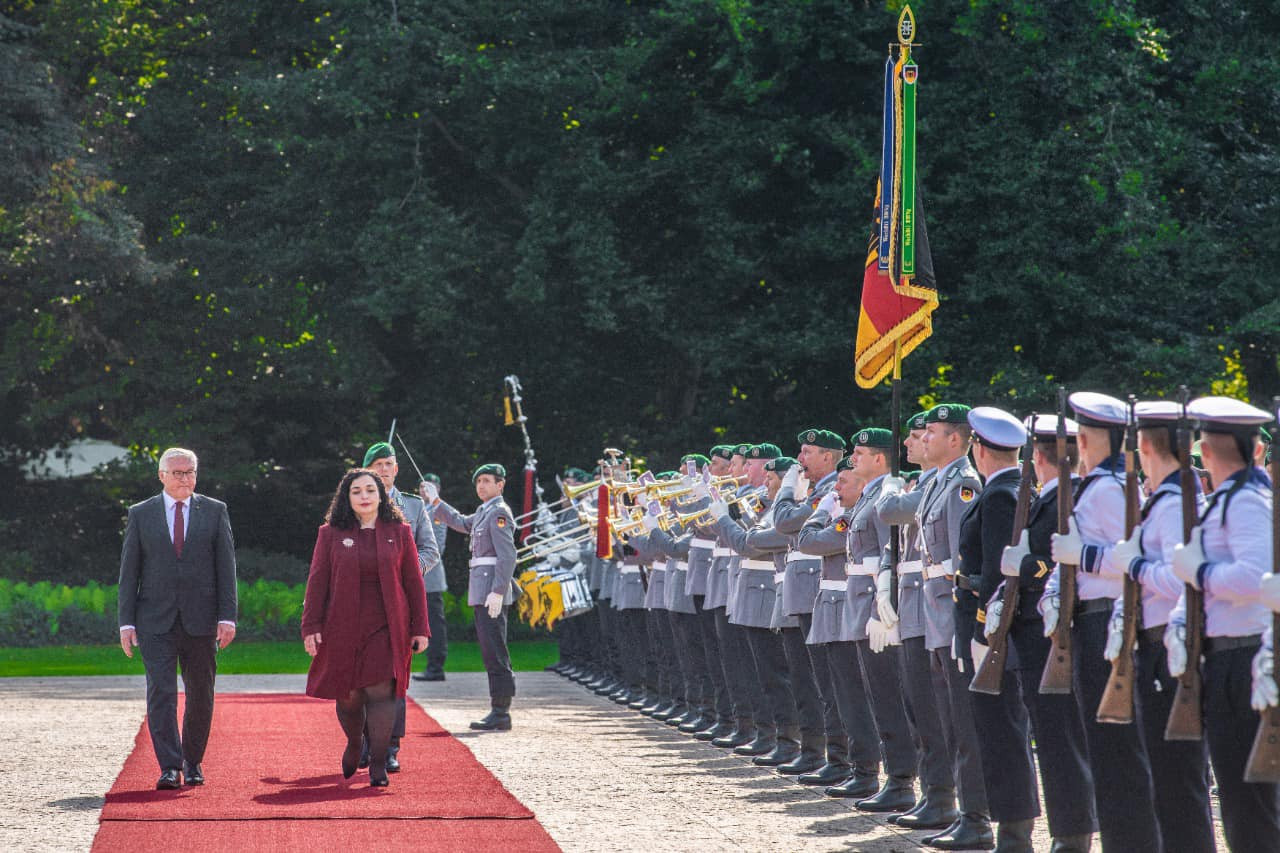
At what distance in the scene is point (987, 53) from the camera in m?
28.8

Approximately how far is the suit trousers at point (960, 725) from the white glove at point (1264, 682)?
3060mm

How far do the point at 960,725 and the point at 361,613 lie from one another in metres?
3.94

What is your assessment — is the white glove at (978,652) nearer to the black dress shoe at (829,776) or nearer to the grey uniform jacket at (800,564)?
the black dress shoe at (829,776)

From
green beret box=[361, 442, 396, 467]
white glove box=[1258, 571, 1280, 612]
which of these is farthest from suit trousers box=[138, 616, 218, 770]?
white glove box=[1258, 571, 1280, 612]

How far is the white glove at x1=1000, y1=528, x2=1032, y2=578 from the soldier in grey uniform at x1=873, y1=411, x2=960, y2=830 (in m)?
1.72

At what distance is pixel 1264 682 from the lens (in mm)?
5980

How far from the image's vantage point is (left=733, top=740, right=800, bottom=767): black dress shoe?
516 inches

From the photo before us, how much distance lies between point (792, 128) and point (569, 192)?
373 centimetres

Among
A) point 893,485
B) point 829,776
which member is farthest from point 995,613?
point 829,776

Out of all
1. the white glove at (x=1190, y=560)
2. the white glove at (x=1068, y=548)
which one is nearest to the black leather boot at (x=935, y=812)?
the white glove at (x=1068, y=548)

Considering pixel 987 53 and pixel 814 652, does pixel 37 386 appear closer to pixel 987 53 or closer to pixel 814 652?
pixel 987 53

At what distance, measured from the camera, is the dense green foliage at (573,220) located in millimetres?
28031

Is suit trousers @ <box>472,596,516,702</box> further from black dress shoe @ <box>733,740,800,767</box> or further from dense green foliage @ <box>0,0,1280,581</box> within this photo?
dense green foliage @ <box>0,0,1280,581</box>

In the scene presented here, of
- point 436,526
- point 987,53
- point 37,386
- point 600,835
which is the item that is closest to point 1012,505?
point 600,835
